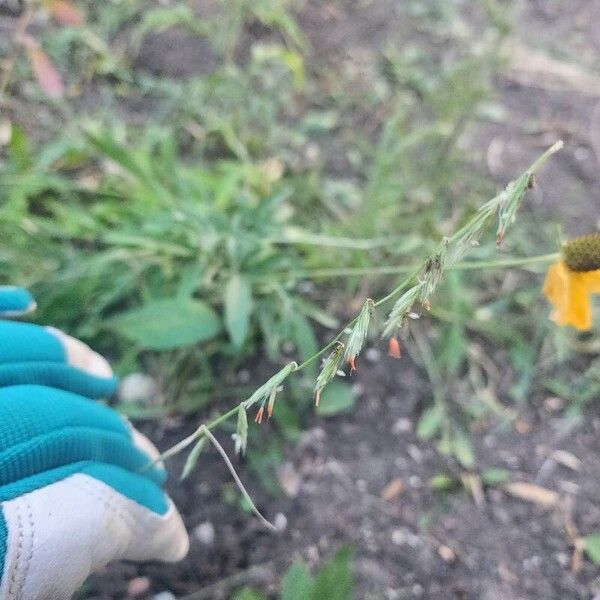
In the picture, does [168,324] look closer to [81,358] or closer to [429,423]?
[81,358]

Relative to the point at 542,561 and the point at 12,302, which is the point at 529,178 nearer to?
the point at 12,302

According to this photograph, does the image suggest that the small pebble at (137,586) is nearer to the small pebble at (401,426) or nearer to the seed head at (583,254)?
the small pebble at (401,426)

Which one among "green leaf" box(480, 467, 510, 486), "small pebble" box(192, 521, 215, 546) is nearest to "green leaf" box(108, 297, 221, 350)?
"small pebble" box(192, 521, 215, 546)

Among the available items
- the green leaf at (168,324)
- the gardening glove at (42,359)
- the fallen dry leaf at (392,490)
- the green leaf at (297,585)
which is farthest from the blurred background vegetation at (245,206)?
the green leaf at (297,585)

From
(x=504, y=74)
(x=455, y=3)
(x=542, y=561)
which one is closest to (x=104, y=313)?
(x=542, y=561)

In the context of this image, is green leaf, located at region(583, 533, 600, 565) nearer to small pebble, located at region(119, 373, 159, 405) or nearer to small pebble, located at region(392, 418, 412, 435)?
small pebble, located at region(392, 418, 412, 435)

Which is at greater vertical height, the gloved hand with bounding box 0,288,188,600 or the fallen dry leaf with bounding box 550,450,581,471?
the gloved hand with bounding box 0,288,188,600

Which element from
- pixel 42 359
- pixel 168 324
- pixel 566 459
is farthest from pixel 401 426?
pixel 42 359
